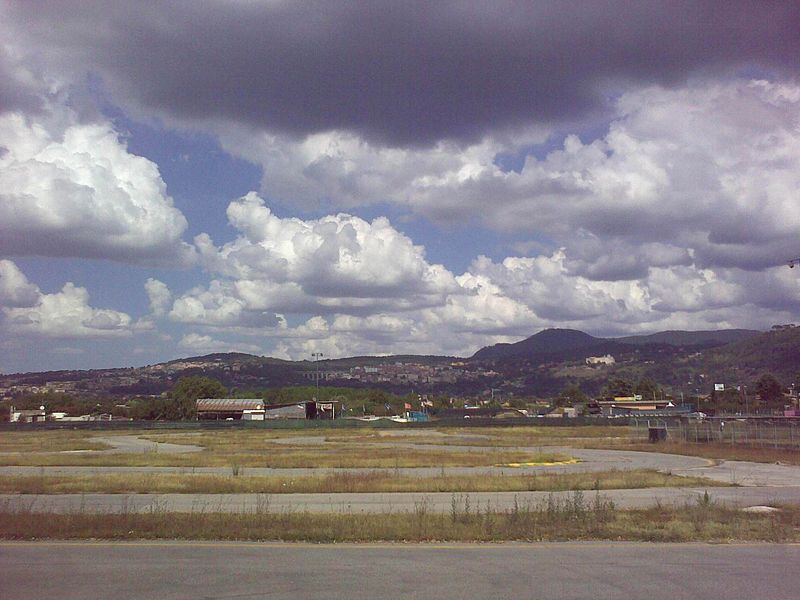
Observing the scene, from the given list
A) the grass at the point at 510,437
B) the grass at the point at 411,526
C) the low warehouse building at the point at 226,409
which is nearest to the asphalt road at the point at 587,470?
the grass at the point at 411,526

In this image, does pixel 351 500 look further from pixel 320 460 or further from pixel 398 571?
pixel 320 460

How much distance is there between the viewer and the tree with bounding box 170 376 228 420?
6767 inches

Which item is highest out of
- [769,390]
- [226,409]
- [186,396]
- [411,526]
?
[411,526]

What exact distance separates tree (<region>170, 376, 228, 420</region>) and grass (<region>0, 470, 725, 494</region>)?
141216 millimetres

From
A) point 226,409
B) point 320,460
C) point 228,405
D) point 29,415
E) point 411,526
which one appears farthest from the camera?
point 29,415

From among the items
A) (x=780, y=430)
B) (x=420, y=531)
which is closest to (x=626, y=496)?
(x=420, y=531)

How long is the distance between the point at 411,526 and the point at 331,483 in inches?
479

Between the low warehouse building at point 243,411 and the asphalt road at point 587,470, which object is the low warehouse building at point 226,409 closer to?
the low warehouse building at point 243,411

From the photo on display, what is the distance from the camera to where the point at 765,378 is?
176 metres

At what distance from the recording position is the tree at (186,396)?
564ft

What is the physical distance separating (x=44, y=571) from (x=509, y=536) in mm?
9357

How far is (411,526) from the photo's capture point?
672 inches

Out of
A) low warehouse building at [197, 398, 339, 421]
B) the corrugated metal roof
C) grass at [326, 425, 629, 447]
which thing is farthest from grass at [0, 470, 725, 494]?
the corrugated metal roof

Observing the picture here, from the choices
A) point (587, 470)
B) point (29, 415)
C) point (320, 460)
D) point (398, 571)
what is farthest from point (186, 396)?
point (398, 571)
